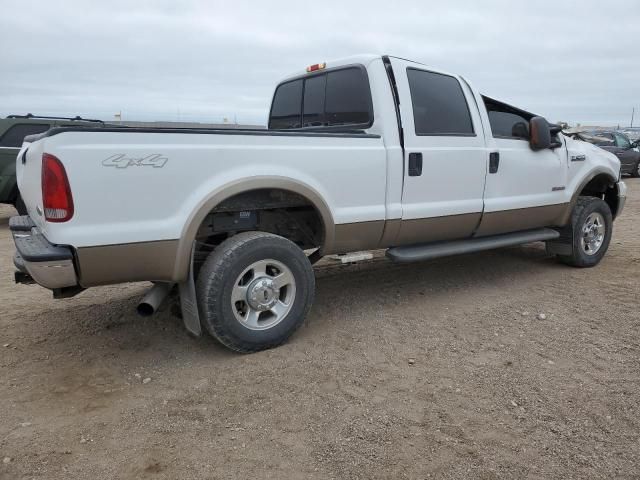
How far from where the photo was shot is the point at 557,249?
5949 millimetres

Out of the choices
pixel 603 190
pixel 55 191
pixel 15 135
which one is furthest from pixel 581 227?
pixel 15 135

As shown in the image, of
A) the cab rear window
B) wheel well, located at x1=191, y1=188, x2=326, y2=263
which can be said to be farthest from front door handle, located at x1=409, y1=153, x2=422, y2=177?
wheel well, located at x1=191, y1=188, x2=326, y2=263

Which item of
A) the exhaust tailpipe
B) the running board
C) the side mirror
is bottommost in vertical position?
the exhaust tailpipe

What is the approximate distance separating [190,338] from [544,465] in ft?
8.31

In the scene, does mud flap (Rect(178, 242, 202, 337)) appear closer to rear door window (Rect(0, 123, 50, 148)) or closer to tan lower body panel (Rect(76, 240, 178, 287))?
tan lower body panel (Rect(76, 240, 178, 287))

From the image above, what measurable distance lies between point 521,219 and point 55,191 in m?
4.14

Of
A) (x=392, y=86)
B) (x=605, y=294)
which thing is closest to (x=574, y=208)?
(x=605, y=294)

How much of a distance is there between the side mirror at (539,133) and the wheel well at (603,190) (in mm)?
1396

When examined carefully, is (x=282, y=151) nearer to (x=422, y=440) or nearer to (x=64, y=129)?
(x=64, y=129)

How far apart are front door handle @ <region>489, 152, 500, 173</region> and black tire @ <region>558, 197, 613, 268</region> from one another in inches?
60.8

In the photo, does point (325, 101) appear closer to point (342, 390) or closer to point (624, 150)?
point (342, 390)

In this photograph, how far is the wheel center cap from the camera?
3.62 metres

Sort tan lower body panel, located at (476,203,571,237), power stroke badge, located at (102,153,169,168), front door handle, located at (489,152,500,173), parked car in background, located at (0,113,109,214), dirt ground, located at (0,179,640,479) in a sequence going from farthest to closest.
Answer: parked car in background, located at (0,113,109,214) → tan lower body panel, located at (476,203,571,237) → front door handle, located at (489,152,500,173) → power stroke badge, located at (102,153,169,168) → dirt ground, located at (0,179,640,479)

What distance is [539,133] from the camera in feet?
16.7
